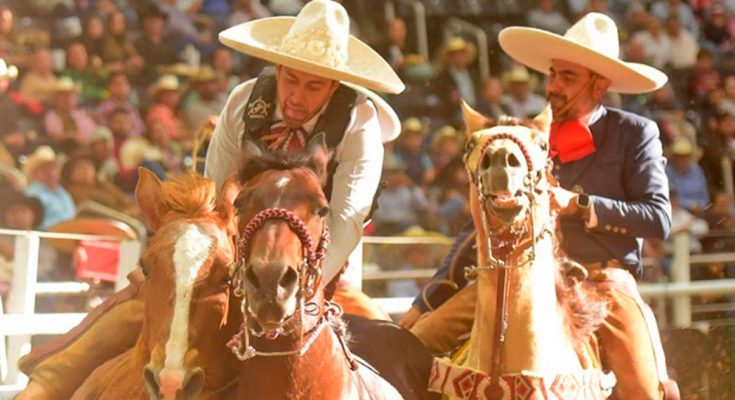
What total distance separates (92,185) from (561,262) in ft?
11.7

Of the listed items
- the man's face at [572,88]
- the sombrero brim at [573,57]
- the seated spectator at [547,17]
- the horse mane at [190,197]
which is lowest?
the horse mane at [190,197]

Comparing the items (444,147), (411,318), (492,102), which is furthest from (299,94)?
(492,102)

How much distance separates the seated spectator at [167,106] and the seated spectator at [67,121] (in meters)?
0.32

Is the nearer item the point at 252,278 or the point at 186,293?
the point at 252,278

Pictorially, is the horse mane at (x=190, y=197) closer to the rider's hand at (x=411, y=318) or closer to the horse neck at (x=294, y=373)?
the horse neck at (x=294, y=373)

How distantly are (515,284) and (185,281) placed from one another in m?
0.75

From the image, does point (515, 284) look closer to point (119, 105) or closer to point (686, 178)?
point (119, 105)

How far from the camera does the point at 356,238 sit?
287cm

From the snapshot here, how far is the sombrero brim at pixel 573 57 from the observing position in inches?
133

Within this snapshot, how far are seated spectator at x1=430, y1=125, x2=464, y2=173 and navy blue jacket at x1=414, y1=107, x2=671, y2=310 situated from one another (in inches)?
161

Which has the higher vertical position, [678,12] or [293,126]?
[678,12]

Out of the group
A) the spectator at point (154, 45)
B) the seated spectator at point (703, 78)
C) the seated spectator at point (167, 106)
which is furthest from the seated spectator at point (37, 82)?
the seated spectator at point (703, 78)

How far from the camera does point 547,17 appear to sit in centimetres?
898

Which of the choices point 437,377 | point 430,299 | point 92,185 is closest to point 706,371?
point 430,299
